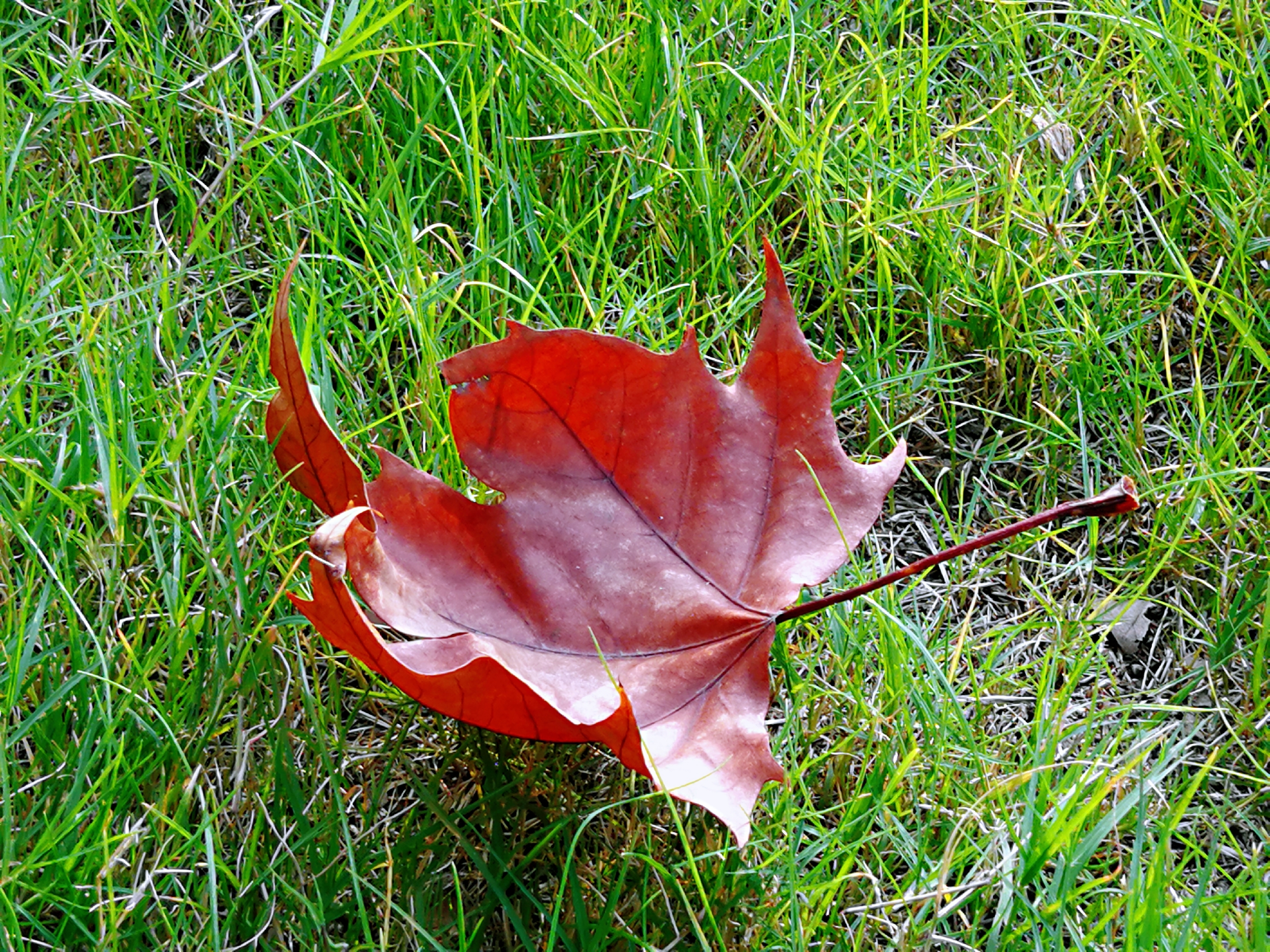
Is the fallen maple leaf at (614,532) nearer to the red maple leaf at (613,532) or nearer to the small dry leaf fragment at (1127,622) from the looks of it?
the red maple leaf at (613,532)

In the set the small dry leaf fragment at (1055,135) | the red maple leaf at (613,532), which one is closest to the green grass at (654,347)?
the small dry leaf fragment at (1055,135)

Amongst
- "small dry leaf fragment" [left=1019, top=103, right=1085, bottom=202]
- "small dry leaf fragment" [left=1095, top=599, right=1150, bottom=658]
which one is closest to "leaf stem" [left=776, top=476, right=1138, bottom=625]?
"small dry leaf fragment" [left=1095, top=599, right=1150, bottom=658]

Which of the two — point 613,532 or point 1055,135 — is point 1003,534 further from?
point 1055,135

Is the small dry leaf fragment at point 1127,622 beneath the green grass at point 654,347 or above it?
beneath

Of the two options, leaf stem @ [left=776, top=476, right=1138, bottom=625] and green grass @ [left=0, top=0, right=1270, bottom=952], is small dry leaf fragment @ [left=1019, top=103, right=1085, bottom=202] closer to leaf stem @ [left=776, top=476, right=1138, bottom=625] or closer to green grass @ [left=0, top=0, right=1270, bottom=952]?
green grass @ [left=0, top=0, right=1270, bottom=952]

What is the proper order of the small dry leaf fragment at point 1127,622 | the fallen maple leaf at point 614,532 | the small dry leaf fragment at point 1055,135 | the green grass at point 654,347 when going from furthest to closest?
the small dry leaf fragment at point 1055,135 < the small dry leaf fragment at point 1127,622 < the green grass at point 654,347 < the fallen maple leaf at point 614,532

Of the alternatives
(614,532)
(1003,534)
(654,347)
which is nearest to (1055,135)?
(654,347)

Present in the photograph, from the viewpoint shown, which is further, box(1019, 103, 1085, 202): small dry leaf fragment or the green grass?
box(1019, 103, 1085, 202): small dry leaf fragment
